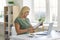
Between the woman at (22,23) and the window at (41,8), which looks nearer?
the woman at (22,23)

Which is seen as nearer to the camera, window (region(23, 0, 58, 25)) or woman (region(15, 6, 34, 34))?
→ woman (region(15, 6, 34, 34))

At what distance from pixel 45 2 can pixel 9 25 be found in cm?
163

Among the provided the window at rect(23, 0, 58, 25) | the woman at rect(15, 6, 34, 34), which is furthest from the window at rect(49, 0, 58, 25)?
the woman at rect(15, 6, 34, 34)

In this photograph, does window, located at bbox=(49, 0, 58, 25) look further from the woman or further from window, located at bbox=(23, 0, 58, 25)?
the woman

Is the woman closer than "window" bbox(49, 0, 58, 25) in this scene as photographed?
Yes

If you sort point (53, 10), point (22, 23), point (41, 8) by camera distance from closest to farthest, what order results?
point (22, 23), point (53, 10), point (41, 8)

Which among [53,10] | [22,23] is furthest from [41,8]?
[22,23]

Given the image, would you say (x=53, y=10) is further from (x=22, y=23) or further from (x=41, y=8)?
(x=22, y=23)

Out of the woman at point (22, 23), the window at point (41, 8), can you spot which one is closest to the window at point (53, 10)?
the window at point (41, 8)

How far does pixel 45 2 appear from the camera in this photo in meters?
5.25

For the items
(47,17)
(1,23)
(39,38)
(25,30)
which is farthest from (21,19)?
(1,23)

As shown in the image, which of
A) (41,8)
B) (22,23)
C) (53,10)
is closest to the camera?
(22,23)

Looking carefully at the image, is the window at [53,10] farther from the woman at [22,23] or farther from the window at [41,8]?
the woman at [22,23]

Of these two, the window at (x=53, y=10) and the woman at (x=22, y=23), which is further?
the window at (x=53, y=10)
